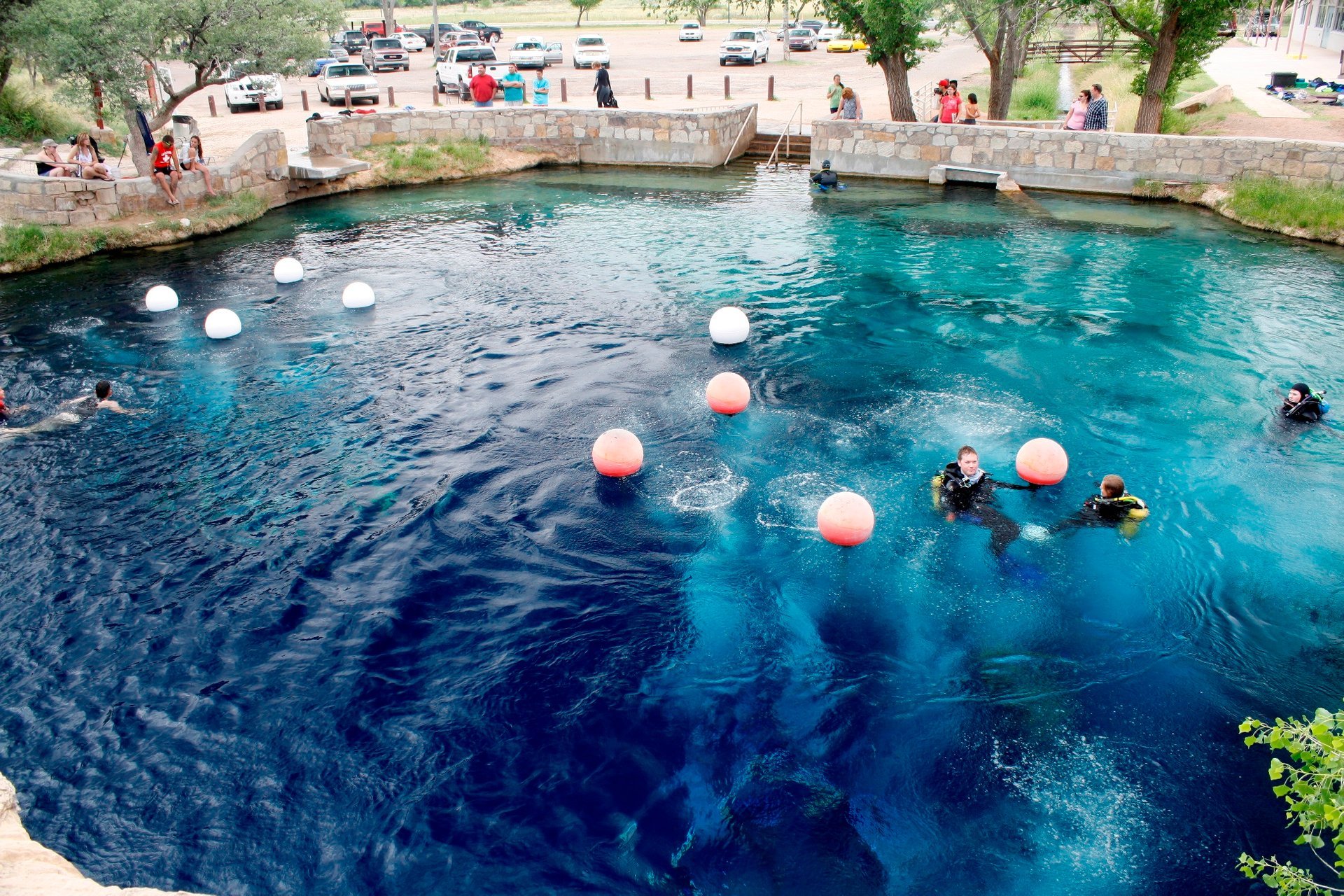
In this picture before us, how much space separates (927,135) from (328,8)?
15628mm

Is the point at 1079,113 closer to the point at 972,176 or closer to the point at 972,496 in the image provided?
the point at 972,176

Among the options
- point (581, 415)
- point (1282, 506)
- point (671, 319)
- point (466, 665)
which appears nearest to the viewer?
point (466, 665)

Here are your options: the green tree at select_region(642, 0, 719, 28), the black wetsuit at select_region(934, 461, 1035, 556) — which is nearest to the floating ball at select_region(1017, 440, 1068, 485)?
the black wetsuit at select_region(934, 461, 1035, 556)

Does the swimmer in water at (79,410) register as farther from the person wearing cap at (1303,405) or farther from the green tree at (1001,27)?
the green tree at (1001,27)

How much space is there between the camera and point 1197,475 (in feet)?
36.9

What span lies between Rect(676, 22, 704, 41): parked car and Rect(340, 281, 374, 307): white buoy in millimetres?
51638

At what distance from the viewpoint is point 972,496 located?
1047 cm

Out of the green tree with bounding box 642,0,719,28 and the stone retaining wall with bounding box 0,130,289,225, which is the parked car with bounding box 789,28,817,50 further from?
the stone retaining wall with bounding box 0,130,289,225

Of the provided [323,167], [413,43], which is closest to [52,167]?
[323,167]

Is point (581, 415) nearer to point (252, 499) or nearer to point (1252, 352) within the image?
point (252, 499)

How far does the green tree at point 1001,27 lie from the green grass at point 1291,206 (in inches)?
249

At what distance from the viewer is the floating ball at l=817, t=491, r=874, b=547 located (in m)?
9.23

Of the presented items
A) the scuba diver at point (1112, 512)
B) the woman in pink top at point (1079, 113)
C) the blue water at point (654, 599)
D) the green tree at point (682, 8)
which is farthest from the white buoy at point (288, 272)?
the green tree at point (682, 8)

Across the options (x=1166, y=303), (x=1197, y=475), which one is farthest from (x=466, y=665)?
(x=1166, y=303)
